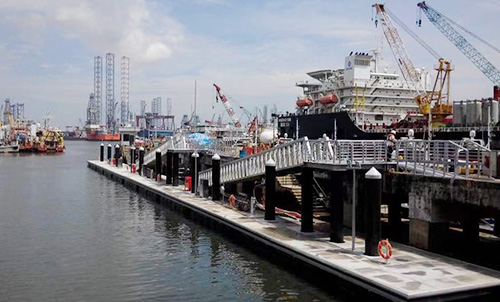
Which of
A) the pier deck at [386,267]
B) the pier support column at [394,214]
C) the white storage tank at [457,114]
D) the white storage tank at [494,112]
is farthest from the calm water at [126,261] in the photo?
the white storage tank at [457,114]

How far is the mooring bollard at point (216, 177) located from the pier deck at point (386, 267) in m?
8.45

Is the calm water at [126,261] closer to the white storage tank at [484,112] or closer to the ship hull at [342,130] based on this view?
the ship hull at [342,130]

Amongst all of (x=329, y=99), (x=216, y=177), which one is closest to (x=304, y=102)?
(x=329, y=99)

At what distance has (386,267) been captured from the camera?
18406mm

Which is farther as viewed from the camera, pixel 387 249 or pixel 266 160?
pixel 266 160

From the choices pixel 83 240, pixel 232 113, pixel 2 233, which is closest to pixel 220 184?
pixel 83 240

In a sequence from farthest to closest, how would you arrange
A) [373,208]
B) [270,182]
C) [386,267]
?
1. [270,182]
2. [373,208]
3. [386,267]

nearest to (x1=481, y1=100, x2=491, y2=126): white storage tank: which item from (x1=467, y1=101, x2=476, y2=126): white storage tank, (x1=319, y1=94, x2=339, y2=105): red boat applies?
(x1=467, y1=101, x2=476, y2=126): white storage tank

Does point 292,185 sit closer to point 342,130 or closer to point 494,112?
point 494,112

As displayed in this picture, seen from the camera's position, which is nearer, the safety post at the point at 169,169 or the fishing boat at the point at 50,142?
the safety post at the point at 169,169

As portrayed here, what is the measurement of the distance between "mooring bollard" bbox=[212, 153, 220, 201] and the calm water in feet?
10.4

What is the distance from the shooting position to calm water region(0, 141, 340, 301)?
63.5 feet

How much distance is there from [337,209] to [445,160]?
4999 millimetres

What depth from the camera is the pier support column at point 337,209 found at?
22797mm
